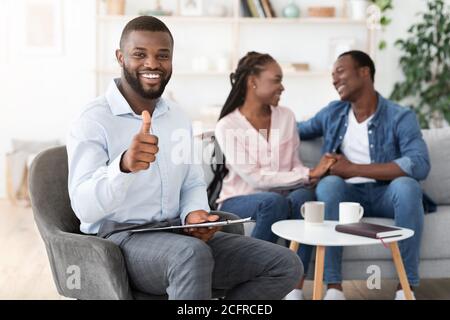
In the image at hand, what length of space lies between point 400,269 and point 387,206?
13.4 inches

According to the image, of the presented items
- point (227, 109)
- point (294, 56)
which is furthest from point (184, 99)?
point (227, 109)

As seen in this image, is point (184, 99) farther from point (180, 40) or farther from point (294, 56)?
point (294, 56)

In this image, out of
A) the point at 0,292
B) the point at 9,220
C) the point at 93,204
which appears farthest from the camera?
the point at 9,220

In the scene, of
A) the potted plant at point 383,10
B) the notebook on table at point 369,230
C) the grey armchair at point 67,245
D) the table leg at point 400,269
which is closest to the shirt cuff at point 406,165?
the table leg at point 400,269

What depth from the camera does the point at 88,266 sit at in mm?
2070

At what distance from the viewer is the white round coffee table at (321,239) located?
268 centimetres

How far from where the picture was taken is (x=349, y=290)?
11.5ft

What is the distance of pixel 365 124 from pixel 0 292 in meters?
1.76

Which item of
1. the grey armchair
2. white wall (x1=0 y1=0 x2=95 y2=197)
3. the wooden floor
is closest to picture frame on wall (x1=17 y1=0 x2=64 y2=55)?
white wall (x1=0 y1=0 x2=95 y2=197)

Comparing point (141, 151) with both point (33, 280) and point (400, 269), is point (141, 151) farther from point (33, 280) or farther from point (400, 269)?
point (33, 280)

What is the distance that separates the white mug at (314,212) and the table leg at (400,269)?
30cm

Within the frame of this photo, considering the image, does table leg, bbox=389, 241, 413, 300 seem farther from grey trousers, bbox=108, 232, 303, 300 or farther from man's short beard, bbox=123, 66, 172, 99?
man's short beard, bbox=123, 66, 172, 99

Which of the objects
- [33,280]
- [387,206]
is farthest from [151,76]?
[33,280]

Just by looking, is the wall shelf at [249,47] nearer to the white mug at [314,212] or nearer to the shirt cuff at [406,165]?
the shirt cuff at [406,165]
